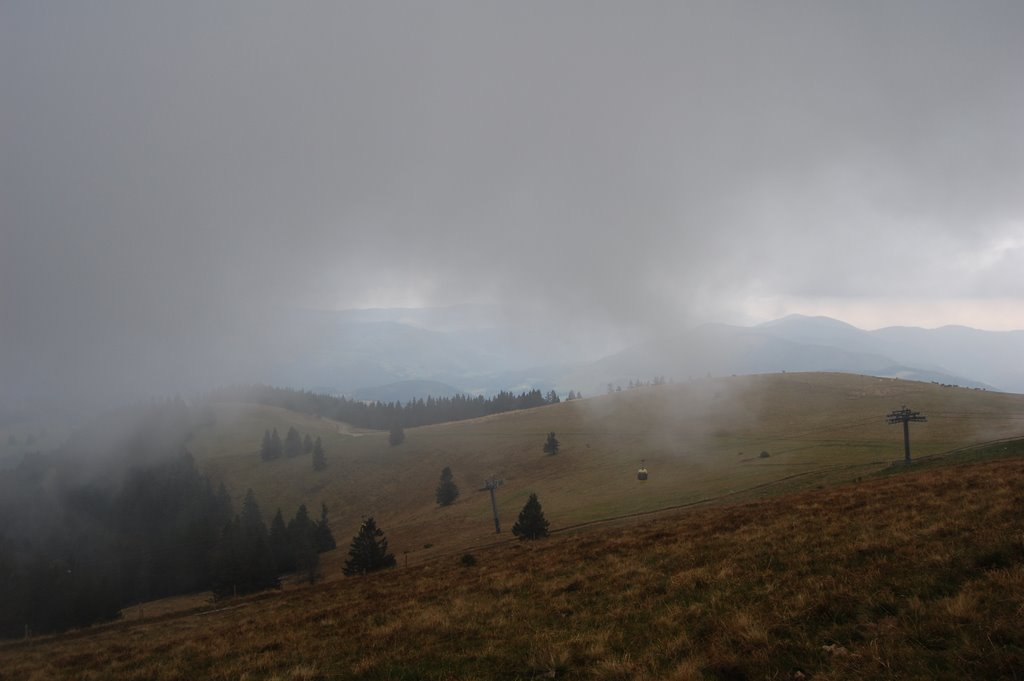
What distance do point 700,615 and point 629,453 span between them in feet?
329

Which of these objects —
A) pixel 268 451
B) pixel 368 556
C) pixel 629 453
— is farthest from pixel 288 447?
pixel 368 556

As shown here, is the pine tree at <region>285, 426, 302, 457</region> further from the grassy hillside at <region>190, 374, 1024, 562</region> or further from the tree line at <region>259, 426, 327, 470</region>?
the grassy hillside at <region>190, 374, 1024, 562</region>

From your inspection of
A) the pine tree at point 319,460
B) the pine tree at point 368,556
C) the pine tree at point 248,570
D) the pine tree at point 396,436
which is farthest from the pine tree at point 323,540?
the pine tree at point 319,460

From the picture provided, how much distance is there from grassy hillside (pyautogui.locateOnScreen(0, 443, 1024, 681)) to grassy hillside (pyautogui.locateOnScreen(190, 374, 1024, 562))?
3387 cm

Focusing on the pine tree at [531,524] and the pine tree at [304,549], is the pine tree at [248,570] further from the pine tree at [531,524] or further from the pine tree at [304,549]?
the pine tree at [531,524]

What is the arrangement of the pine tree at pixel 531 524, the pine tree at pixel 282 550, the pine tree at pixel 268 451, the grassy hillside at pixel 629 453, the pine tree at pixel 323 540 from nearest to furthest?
the pine tree at pixel 531 524
the grassy hillside at pixel 629 453
the pine tree at pixel 282 550
the pine tree at pixel 323 540
the pine tree at pixel 268 451

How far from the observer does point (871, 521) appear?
62.9ft

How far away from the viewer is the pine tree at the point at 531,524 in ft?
171

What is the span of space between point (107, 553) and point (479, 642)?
151 m

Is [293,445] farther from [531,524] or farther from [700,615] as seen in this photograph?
[700,615]

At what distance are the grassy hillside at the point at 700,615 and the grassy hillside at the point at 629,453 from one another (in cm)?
3387

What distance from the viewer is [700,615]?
12.4 m

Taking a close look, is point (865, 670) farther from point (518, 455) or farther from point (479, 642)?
point (518, 455)

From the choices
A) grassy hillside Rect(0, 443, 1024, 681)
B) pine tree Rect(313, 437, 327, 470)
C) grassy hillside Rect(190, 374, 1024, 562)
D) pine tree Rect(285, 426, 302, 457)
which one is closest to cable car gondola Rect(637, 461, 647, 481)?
grassy hillside Rect(190, 374, 1024, 562)
